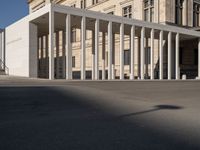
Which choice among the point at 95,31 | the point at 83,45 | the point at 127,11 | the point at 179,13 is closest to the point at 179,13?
the point at 179,13

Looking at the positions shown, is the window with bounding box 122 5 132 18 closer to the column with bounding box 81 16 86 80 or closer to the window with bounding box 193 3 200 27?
the window with bounding box 193 3 200 27

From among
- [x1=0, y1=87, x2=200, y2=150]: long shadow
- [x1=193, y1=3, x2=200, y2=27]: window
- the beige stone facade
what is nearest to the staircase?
the beige stone facade

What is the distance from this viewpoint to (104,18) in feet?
92.9

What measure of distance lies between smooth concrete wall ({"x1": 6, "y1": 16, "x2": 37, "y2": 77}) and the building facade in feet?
0.34

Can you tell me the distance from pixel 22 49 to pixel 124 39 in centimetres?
1604

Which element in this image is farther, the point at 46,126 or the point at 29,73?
the point at 29,73

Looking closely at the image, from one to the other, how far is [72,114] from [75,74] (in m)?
35.0

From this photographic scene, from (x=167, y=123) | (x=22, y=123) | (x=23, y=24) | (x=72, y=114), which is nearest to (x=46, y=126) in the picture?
(x=22, y=123)

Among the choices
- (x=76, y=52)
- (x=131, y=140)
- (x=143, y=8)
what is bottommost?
(x=131, y=140)

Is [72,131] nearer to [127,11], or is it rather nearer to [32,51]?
[32,51]

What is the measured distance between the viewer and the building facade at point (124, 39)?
2764 centimetres

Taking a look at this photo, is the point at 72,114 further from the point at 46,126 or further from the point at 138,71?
the point at 138,71

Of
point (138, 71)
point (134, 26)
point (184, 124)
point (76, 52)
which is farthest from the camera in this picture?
point (76, 52)

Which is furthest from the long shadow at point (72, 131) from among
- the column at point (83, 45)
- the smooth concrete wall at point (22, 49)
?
the smooth concrete wall at point (22, 49)
